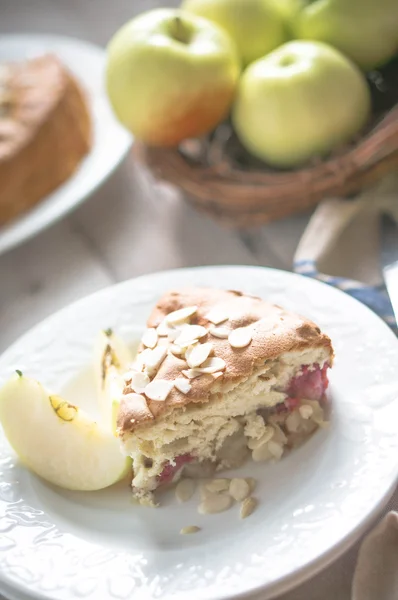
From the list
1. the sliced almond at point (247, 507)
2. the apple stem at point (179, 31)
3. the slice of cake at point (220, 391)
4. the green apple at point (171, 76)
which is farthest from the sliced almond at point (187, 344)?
the apple stem at point (179, 31)

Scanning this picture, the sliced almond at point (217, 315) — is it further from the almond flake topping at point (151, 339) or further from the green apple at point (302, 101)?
the green apple at point (302, 101)

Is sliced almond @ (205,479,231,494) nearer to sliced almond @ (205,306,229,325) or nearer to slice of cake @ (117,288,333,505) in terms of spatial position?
slice of cake @ (117,288,333,505)

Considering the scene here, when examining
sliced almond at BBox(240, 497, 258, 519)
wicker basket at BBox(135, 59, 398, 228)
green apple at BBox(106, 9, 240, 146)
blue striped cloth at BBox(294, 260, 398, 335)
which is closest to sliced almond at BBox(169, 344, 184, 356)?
sliced almond at BBox(240, 497, 258, 519)

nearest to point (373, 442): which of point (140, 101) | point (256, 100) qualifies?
point (256, 100)

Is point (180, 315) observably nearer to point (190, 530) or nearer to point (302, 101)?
point (190, 530)

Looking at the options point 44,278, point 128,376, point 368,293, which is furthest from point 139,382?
point 44,278

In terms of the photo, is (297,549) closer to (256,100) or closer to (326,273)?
(326,273)

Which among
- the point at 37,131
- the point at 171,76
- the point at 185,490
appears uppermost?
the point at 171,76
